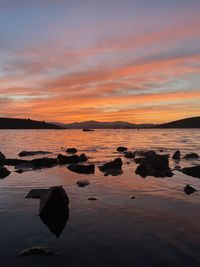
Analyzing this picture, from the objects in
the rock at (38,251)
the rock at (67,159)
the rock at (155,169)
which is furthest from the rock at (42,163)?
the rock at (38,251)

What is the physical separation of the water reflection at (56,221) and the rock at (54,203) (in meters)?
0.18

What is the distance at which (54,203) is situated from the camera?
15.6 m

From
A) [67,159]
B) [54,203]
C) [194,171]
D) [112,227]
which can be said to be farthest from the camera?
[67,159]

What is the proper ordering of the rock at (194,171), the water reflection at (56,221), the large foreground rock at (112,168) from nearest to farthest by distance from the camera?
the water reflection at (56,221)
the rock at (194,171)
the large foreground rock at (112,168)

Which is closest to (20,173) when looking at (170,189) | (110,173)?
(110,173)

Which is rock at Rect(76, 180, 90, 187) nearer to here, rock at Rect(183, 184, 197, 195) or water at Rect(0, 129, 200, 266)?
water at Rect(0, 129, 200, 266)

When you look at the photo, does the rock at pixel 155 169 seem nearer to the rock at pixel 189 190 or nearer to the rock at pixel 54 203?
the rock at pixel 189 190

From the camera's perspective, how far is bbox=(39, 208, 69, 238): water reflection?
13.0m

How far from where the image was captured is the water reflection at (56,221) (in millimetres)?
13047

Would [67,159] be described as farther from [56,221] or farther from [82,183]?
[56,221]

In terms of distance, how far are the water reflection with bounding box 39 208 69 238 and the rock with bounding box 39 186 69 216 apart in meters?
0.18

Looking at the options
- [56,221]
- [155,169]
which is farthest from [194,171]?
[56,221]

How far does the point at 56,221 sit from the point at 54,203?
1.49 meters

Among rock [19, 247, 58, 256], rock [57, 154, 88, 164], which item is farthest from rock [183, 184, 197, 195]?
rock [57, 154, 88, 164]
